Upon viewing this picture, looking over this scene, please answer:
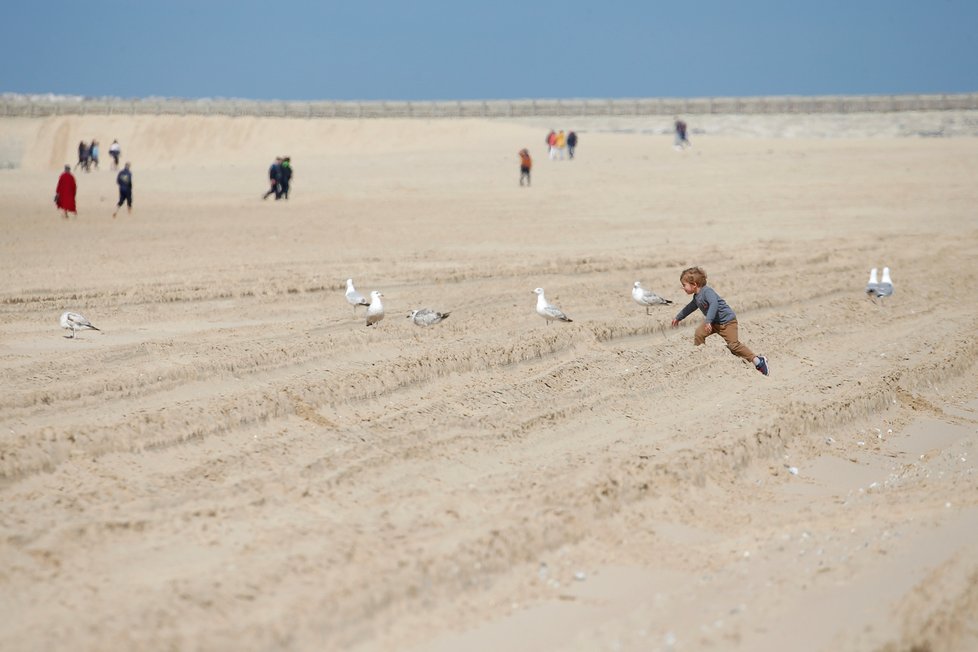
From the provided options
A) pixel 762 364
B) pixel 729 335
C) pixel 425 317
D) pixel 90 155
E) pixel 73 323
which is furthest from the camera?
pixel 90 155

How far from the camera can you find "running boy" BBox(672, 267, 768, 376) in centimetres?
1141

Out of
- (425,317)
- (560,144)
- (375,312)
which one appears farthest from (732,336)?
(560,144)

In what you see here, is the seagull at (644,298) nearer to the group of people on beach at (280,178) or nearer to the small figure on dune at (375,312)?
the small figure on dune at (375,312)

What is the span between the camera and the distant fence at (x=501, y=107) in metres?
56.4

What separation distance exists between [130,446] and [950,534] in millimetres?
5587

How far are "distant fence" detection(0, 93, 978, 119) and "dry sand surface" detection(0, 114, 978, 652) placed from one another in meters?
37.4

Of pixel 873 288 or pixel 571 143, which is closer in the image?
pixel 873 288

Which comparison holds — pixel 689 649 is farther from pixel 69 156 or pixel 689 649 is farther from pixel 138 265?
pixel 69 156

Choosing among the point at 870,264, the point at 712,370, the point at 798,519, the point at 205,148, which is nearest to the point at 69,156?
the point at 205,148

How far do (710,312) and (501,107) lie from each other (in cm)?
5143

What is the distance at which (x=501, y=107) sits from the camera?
6166 cm

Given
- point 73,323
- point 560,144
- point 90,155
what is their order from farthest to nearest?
point 90,155
point 560,144
point 73,323

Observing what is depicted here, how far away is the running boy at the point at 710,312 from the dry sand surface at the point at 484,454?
374 mm

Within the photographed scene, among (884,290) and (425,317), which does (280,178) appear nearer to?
(884,290)
